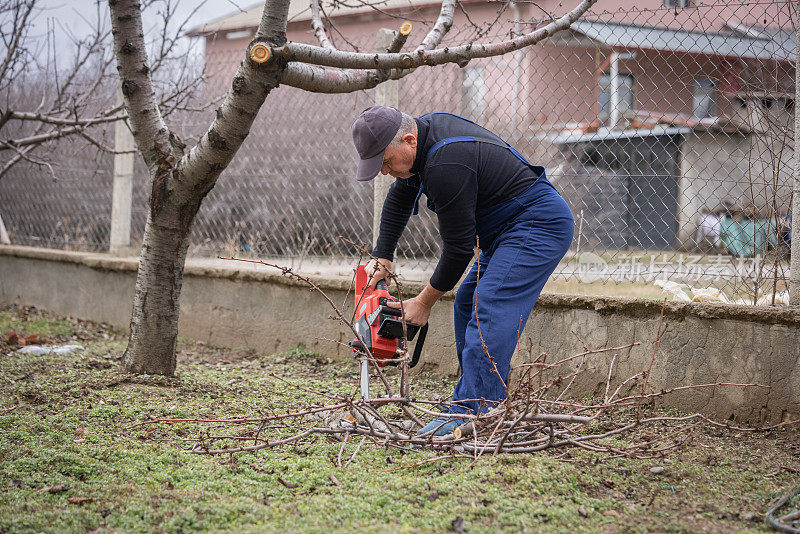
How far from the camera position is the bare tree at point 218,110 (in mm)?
3480

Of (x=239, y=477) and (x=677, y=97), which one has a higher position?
(x=677, y=97)

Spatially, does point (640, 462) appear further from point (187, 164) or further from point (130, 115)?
point (130, 115)

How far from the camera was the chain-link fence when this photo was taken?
13.6 feet

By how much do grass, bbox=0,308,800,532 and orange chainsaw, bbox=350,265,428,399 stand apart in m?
0.43

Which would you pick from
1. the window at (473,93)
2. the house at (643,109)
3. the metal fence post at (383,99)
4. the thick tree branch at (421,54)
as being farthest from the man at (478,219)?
the window at (473,93)

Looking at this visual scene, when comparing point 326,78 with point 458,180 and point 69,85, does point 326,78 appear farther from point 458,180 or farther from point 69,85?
point 69,85

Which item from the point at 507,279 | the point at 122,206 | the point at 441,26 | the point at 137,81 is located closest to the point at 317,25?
the point at 441,26

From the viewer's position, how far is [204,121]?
775 centimetres

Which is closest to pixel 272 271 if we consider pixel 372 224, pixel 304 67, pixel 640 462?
pixel 372 224

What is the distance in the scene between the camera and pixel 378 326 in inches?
128

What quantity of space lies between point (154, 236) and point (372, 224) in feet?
5.91

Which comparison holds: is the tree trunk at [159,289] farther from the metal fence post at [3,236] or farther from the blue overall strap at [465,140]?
the metal fence post at [3,236]

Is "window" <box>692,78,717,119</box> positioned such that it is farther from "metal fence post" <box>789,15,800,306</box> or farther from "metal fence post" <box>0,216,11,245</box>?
"metal fence post" <box>0,216,11,245</box>

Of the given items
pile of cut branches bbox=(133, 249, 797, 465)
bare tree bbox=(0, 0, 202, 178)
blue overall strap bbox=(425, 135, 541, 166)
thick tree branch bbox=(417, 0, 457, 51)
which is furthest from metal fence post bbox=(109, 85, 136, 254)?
blue overall strap bbox=(425, 135, 541, 166)
